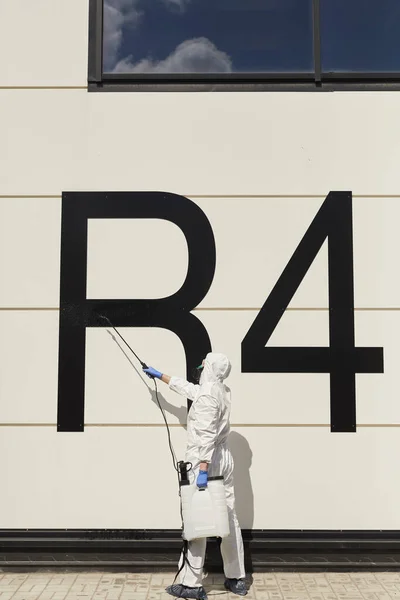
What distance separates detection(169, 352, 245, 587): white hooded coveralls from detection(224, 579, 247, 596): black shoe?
4 centimetres

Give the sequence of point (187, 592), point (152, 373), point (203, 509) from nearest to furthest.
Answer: point (203, 509) → point (187, 592) → point (152, 373)

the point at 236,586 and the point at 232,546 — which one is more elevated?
the point at 232,546

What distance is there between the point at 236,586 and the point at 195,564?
1.19ft

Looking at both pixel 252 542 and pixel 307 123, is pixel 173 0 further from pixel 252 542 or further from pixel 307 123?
pixel 252 542

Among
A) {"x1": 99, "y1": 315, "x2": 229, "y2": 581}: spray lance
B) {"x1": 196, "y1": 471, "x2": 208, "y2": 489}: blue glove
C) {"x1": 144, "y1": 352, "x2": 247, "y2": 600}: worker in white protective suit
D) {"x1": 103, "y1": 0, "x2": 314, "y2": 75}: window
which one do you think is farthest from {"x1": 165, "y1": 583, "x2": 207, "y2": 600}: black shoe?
{"x1": 103, "y1": 0, "x2": 314, "y2": 75}: window

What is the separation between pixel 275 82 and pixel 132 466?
335cm

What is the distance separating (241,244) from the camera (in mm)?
4621

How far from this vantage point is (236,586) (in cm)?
406

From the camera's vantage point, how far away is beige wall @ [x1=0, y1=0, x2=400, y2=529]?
447 cm

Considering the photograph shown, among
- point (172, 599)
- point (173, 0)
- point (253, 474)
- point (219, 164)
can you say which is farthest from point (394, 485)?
point (173, 0)

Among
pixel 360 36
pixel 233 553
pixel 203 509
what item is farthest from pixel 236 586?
pixel 360 36

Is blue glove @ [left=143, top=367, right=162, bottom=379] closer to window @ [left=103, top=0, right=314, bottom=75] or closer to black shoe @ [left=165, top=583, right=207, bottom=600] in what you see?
black shoe @ [left=165, top=583, right=207, bottom=600]

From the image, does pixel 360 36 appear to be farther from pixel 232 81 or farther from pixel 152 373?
pixel 152 373

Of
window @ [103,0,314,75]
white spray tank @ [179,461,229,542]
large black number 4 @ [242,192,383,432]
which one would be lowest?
white spray tank @ [179,461,229,542]
